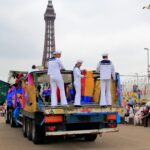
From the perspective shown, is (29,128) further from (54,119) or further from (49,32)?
(49,32)

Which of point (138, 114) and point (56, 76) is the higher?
point (56, 76)

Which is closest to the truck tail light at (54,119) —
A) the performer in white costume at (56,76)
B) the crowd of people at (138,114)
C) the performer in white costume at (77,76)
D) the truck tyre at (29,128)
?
the performer in white costume at (56,76)

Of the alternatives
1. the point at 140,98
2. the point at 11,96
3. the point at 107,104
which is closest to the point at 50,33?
the point at 140,98

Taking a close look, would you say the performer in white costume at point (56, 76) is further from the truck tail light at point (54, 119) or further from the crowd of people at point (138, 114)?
the crowd of people at point (138, 114)

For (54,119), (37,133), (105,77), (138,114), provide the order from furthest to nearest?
(138,114) → (37,133) → (105,77) → (54,119)

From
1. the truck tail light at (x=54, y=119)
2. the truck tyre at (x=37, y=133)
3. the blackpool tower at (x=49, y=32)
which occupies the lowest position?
the truck tyre at (x=37, y=133)

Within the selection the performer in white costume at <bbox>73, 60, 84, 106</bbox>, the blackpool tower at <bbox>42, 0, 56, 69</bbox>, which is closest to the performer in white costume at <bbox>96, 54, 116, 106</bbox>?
the performer in white costume at <bbox>73, 60, 84, 106</bbox>

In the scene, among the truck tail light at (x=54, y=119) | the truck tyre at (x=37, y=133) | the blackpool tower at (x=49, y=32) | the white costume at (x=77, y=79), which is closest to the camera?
the truck tail light at (x=54, y=119)

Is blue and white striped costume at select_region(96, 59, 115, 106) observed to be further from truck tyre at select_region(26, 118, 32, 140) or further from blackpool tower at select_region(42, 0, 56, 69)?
blackpool tower at select_region(42, 0, 56, 69)

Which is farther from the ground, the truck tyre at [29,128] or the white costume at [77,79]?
the white costume at [77,79]

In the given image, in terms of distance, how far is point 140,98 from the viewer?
2819cm

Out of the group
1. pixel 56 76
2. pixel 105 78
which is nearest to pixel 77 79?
pixel 56 76

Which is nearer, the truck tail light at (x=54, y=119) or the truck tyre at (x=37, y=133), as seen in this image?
the truck tail light at (x=54, y=119)

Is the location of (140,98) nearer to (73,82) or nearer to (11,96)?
(11,96)
